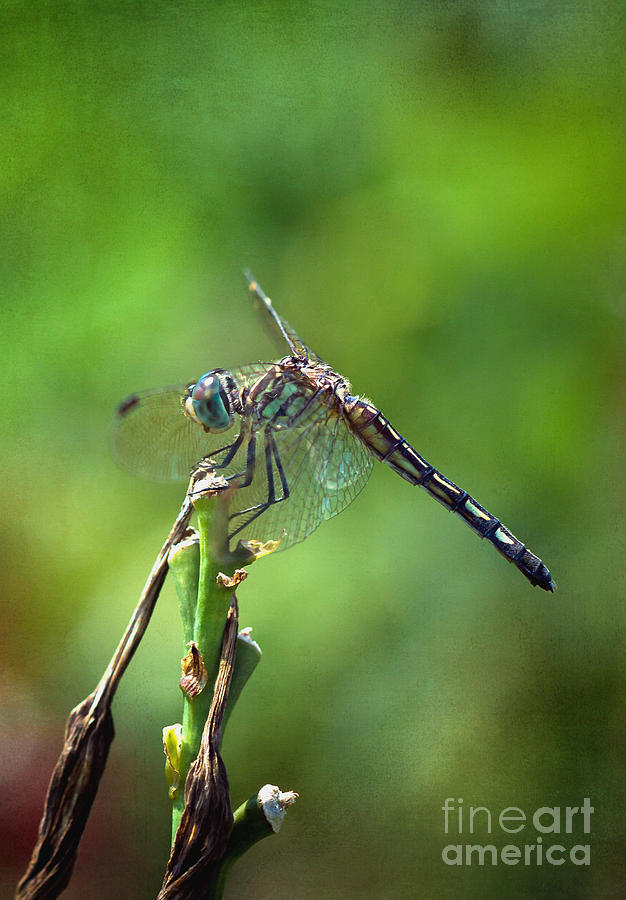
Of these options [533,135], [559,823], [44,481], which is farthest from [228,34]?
[559,823]

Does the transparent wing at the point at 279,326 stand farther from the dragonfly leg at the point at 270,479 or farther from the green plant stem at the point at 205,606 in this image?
the green plant stem at the point at 205,606

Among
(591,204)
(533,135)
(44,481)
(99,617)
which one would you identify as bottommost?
(99,617)

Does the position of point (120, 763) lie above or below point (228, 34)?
below

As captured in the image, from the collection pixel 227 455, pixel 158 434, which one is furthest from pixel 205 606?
pixel 158 434

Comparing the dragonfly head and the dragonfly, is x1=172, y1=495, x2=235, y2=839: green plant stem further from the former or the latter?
the dragonfly head

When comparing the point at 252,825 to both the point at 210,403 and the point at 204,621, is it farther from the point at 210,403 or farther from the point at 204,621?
the point at 210,403

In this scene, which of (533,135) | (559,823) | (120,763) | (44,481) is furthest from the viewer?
(533,135)

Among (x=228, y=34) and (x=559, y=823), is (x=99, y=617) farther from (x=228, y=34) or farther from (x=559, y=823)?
(x=228, y=34)

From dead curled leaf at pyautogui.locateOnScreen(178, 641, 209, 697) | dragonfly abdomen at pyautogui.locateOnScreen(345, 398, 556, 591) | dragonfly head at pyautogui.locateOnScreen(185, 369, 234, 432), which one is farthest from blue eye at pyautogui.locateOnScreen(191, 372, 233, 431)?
dead curled leaf at pyautogui.locateOnScreen(178, 641, 209, 697)
